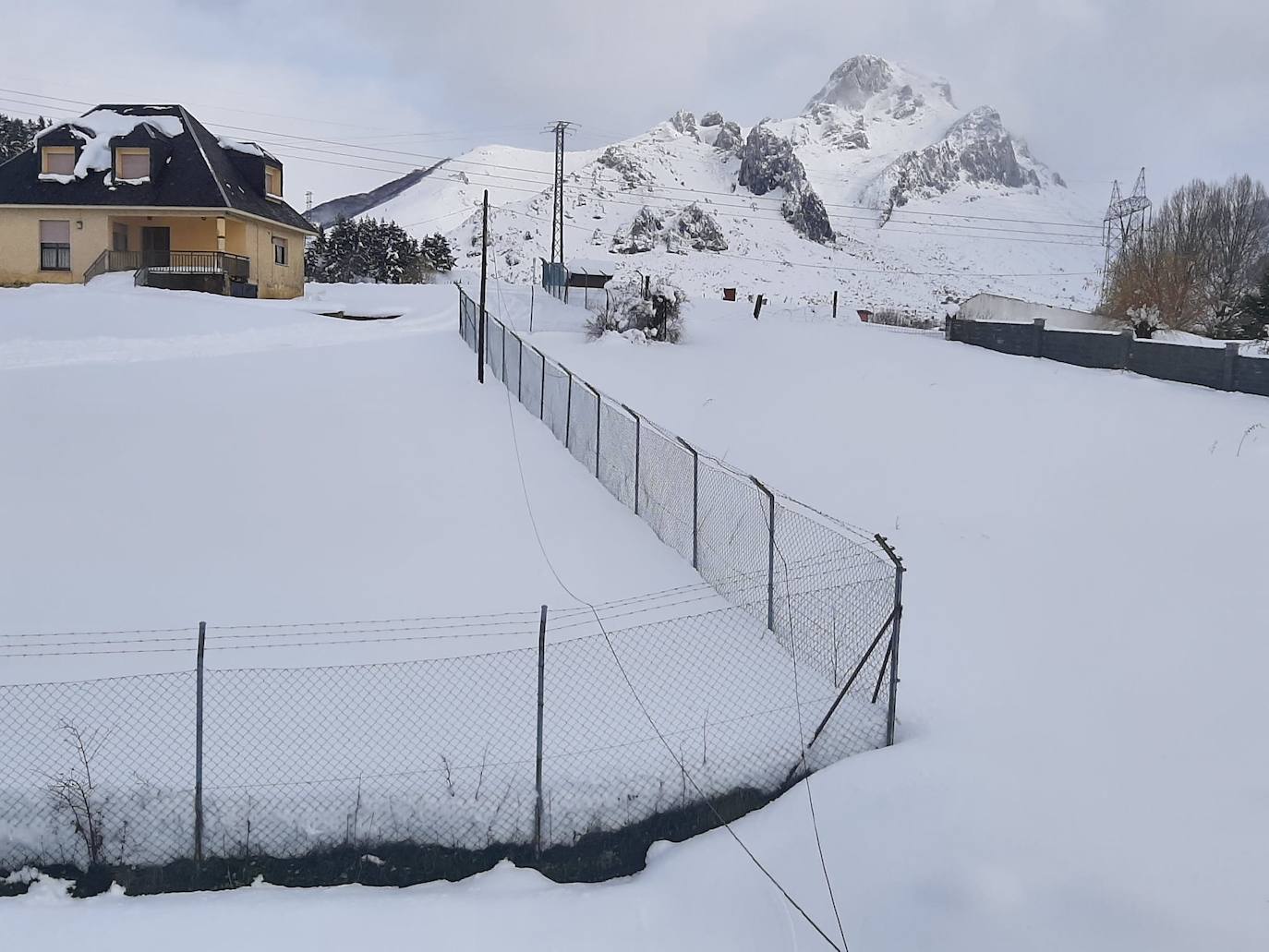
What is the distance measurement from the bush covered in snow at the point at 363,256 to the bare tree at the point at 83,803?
174 feet

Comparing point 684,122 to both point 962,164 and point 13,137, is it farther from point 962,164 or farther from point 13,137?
point 13,137

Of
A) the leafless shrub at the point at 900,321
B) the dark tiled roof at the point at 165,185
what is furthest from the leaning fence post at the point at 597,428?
the leafless shrub at the point at 900,321

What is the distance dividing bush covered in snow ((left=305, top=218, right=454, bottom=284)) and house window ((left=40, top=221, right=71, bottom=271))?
22.6m

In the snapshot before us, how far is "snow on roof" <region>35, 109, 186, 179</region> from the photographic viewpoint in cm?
3888

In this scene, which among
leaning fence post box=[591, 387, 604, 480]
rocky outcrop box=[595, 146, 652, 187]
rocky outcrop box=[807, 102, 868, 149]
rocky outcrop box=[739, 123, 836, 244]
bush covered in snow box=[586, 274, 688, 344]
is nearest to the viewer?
leaning fence post box=[591, 387, 604, 480]

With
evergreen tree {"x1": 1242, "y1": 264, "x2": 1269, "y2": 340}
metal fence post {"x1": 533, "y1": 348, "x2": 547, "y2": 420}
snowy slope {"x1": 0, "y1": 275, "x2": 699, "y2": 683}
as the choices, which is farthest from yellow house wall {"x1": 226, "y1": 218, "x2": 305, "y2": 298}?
evergreen tree {"x1": 1242, "y1": 264, "x2": 1269, "y2": 340}

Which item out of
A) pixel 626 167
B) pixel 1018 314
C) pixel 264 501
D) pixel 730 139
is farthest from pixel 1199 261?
pixel 730 139

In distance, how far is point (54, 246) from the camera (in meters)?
37.8

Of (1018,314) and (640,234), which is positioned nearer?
(1018,314)

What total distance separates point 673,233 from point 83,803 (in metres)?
85.1

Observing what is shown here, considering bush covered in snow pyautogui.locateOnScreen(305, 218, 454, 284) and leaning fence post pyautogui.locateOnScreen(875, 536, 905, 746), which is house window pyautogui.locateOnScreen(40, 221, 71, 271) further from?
leaning fence post pyautogui.locateOnScreen(875, 536, 905, 746)

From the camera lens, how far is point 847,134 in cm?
16675

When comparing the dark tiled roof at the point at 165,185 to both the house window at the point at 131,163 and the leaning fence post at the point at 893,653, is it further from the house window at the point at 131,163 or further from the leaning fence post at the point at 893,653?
the leaning fence post at the point at 893,653

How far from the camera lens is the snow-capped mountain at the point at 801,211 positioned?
282 feet
